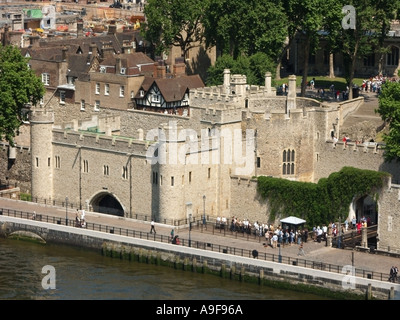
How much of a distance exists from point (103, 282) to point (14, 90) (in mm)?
32027

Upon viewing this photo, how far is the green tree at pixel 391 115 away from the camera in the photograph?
129 meters

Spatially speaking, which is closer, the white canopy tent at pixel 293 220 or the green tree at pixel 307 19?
the white canopy tent at pixel 293 220

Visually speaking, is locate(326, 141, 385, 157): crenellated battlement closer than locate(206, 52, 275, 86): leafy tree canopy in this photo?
Yes

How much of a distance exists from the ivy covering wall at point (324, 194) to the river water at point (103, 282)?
37.0 ft

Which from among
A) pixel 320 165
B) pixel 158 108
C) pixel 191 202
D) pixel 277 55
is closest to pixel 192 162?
pixel 191 202

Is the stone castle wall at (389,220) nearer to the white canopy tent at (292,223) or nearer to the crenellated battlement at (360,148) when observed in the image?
the white canopy tent at (292,223)

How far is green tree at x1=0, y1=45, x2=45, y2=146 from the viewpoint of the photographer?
14575cm

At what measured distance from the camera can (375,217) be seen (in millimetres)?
129250

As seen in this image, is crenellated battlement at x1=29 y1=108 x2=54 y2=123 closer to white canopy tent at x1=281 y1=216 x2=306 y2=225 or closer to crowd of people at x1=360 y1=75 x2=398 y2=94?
white canopy tent at x1=281 y1=216 x2=306 y2=225

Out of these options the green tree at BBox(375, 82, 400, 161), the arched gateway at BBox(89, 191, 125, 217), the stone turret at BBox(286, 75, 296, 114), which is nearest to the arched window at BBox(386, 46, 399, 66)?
the stone turret at BBox(286, 75, 296, 114)

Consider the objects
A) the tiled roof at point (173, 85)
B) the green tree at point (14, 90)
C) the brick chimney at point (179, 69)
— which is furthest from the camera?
the brick chimney at point (179, 69)

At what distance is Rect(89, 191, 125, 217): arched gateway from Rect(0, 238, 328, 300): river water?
7229 millimetres

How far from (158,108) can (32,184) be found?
57.2 feet

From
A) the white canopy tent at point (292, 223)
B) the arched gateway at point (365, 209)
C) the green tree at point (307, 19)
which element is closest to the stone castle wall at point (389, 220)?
the arched gateway at point (365, 209)
